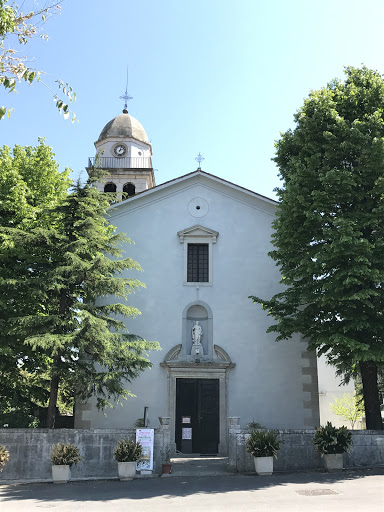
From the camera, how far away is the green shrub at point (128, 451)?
525 inches

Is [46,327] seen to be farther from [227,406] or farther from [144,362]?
[227,406]

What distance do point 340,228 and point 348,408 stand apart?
20.3 metres

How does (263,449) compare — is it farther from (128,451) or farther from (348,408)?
(348,408)

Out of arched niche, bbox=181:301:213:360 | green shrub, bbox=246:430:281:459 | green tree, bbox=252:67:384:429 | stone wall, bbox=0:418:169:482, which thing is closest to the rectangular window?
arched niche, bbox=181:301:213:360

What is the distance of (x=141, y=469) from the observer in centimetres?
1355

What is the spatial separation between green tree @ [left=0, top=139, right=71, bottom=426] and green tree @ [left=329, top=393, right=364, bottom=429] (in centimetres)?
2046

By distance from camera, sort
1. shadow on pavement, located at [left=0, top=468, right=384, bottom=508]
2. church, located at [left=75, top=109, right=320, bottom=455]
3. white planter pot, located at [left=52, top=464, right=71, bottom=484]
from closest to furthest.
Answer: shadow on pavement, located at [left=0, top=468, right=384, bottom=508] < white planter pot, located at [left=52, top=464, right=71, bottom=484] < church, located at [left=75, top=109, right=320, bottom=455]

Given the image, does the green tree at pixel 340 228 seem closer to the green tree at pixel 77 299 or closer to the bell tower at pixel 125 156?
the green tree at pixel 77 299

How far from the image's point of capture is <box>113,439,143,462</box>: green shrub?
13.3 meters

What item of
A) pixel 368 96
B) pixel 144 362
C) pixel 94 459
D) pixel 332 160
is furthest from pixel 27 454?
pixel 368 96

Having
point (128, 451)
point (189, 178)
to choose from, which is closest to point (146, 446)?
point (128, 451)

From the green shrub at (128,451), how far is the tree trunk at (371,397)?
719 centimetres

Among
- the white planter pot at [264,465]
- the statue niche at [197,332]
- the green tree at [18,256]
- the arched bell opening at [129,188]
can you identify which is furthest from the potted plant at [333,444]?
the arched bell opening at [129,188]

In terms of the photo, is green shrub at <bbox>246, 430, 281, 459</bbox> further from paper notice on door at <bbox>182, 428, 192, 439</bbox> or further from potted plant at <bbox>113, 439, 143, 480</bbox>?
paper notice on door at <bbox>182, 428, 192, 439</bbox>
